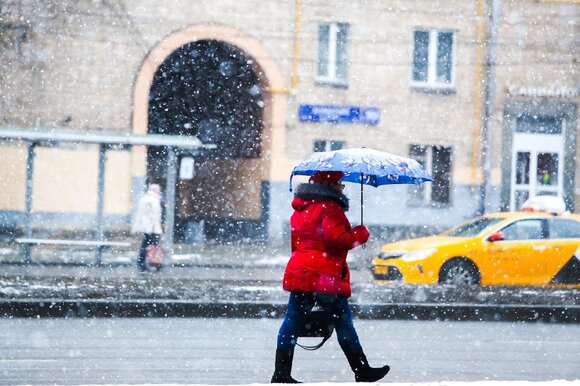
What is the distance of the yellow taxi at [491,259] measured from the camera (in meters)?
14.4

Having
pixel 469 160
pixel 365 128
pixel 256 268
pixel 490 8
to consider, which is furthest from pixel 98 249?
pixel 490 8

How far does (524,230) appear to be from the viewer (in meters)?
14.9

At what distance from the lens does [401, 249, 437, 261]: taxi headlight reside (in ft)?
47.3

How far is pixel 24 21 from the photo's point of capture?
24172 mm

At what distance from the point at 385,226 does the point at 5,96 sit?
31.5 feet

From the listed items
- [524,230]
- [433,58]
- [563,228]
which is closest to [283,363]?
[524,230]

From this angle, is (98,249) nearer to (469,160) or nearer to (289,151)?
(289,151)

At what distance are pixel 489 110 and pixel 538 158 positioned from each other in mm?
1980

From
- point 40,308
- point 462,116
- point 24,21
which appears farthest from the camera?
point 462,116

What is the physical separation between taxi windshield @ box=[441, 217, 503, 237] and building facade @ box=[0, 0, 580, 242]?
9839 mm

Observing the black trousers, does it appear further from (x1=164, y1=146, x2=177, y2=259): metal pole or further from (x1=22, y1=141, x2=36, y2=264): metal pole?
(x1=22, y1=141, x2=36, y2=264): metal pole

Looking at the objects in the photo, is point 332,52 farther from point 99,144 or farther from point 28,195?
point 28,195

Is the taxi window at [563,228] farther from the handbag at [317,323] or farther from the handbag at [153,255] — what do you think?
the handbag at [317,323]

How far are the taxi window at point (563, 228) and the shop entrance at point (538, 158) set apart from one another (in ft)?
36.9
